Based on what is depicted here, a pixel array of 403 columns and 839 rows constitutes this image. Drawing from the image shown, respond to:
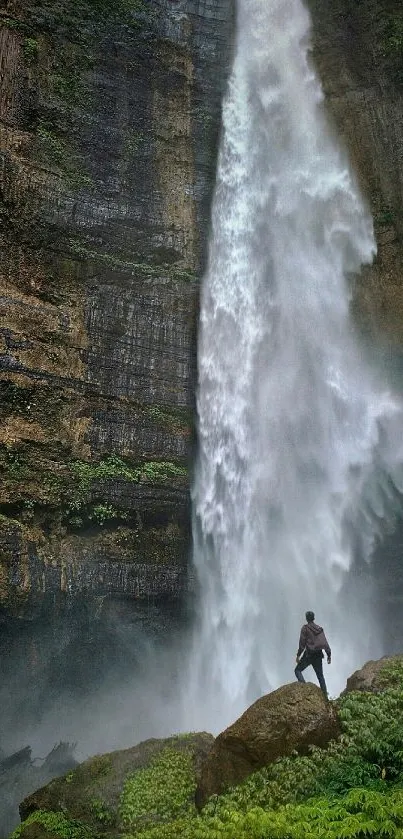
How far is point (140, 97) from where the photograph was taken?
1423cm

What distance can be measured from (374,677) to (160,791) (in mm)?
2711

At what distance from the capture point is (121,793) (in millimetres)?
6652

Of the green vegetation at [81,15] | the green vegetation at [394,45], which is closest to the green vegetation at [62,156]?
the green vegetation at [81,15]

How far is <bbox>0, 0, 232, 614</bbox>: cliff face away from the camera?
10.9 metres

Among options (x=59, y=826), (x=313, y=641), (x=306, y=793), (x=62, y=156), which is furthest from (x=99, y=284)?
(x=306, y=793)

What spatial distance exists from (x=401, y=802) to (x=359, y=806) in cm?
34

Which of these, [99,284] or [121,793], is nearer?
[121,793]

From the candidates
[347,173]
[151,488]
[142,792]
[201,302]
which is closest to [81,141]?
[201,302]

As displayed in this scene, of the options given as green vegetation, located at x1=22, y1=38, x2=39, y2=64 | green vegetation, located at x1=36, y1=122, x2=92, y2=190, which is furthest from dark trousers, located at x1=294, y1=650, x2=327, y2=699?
green vegetation, located at x1=22, y1=38, x2=39, y2=64

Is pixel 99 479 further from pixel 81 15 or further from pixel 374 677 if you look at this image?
pixel 81 15

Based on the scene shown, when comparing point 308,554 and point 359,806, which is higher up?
point 308,554

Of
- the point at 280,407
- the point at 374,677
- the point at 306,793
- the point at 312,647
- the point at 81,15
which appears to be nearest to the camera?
the point at 306,793

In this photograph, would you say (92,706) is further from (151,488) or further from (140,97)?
(140,97)

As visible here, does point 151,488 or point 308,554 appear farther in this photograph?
point 308,554
